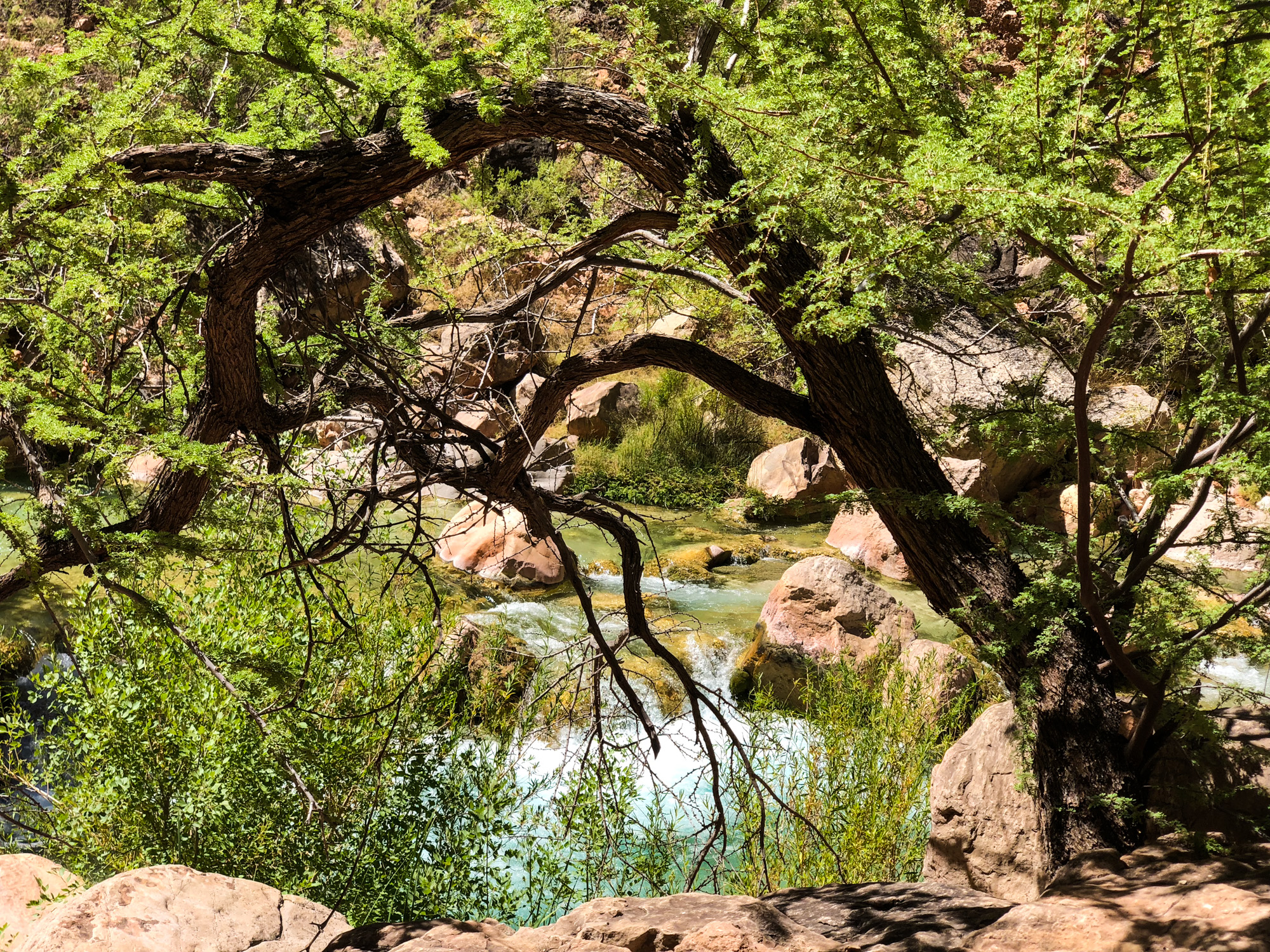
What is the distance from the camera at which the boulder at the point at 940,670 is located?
5.24 m

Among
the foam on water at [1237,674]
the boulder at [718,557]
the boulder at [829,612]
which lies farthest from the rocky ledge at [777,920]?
the boulder at [718,557]

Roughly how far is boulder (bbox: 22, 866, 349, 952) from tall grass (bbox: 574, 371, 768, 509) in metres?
8.14

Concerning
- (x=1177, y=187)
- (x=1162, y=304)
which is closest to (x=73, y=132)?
(x=1177, y=187)

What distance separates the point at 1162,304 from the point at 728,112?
166 centimetres

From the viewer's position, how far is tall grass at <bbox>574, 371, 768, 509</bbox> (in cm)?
1156

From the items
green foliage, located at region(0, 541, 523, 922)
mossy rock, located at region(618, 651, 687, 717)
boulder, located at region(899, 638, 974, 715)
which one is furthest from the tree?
mossy rock, located at region(618, 651, 687, 717)

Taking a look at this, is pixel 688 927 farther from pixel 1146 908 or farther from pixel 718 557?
pixel 718 557

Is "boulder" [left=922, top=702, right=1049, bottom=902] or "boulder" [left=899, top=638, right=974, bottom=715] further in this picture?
"boulder" [left=899, top=638, right=974, bottom=715]

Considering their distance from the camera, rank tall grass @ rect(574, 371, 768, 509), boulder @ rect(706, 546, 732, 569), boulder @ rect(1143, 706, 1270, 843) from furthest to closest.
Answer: tall grass @ rect(574, 371, 768, 509) → boulder @ rect(706, 546, 732, 569) → boulder @ rect(1143, 706, 1270, 843)

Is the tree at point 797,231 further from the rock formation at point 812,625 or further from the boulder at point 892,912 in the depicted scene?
the rock formation at point 812,625

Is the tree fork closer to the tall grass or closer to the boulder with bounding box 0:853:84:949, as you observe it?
the boulder with bounding box 0:853:84:949

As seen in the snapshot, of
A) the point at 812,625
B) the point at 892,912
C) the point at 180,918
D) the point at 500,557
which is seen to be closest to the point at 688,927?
the point at 892,912

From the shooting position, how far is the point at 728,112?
8.53ft

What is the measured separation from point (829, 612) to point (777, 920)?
176 inches
